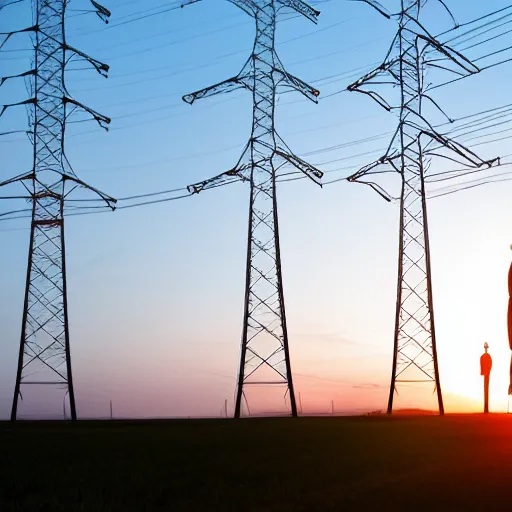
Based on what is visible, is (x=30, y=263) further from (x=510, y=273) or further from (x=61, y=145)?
(x=510, y=273)

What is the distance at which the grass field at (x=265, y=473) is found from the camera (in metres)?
12.0

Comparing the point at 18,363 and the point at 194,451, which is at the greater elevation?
the point at 18,363

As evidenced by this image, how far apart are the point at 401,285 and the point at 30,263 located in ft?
60.0

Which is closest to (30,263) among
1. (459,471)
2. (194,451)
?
(194,451)

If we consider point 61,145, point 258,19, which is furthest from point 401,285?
point 61,145

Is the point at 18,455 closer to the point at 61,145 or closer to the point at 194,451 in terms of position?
the point at 194,451

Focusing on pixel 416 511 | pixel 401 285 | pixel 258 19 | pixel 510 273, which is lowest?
pixel 416 511

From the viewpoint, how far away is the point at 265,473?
1529 centimetres

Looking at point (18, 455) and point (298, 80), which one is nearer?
point (18, 455)

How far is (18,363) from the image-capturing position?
1774 inches

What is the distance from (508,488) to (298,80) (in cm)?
3747

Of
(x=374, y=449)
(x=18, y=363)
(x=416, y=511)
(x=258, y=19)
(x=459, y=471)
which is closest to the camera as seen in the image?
(x=416, y=511)

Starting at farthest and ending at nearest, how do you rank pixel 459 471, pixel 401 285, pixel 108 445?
pixel 401 285, pixel 108 445, pixel 459 471

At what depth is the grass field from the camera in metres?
12.0
